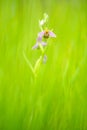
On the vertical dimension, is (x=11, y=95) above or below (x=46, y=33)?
below

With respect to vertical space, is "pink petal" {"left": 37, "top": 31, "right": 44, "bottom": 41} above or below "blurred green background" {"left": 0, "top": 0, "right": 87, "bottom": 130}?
above

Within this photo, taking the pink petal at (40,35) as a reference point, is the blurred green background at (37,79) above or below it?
below

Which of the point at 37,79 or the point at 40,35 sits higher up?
the point at 40,35

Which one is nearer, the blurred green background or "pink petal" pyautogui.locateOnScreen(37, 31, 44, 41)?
the blurred green background

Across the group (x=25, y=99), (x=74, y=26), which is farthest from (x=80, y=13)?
(x=25, y=99)

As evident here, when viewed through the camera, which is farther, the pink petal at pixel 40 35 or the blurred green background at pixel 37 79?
the pink petal at pixel 40 35

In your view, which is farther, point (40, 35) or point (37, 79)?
point (40, 35)

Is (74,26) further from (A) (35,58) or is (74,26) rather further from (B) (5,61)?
(B) (5,61)

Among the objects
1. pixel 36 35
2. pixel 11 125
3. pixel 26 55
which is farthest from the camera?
pixel 36 35
